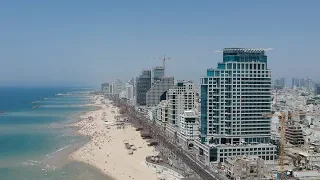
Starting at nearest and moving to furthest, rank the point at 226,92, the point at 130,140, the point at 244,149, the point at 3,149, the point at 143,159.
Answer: the point at 244,149
the point at 226,92
the point at 143,159
the point at 3,149
the point at 130,140

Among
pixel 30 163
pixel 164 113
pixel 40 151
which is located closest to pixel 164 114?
pixel 164 113

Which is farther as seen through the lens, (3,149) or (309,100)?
(309,100)

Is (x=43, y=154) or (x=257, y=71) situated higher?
(x=257, y=71)

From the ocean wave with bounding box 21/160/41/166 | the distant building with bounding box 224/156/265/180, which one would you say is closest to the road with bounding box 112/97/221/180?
the distant building with bounding box 224/156/265/180

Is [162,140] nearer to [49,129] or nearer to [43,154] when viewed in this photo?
[43,154]

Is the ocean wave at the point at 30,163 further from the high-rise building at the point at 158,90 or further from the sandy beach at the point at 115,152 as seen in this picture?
the high-rise building at the point at 158,90

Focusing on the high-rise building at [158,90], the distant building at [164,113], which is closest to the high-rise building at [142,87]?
the high-rise building at [158,90]

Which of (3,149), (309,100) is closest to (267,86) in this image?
(3,149)
